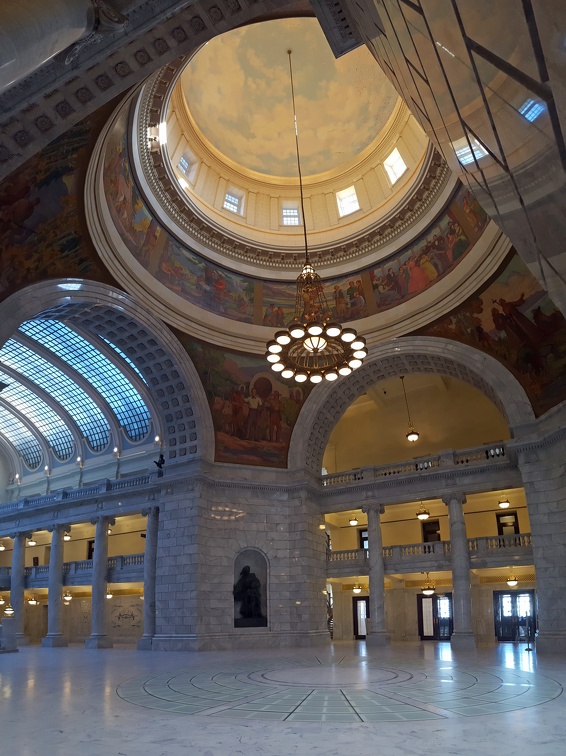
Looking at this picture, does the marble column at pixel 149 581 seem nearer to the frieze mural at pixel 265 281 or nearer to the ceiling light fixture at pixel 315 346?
the frieze mural at pixel 265 281

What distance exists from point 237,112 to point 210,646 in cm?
1843

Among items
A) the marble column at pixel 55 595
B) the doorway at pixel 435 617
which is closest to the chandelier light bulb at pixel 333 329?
the doorway at pixel 435 617

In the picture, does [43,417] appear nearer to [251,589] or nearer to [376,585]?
[251,589]

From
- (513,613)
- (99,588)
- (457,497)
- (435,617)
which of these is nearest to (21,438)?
(99,588)

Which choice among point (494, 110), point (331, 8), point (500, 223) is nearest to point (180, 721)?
point (500, 223)

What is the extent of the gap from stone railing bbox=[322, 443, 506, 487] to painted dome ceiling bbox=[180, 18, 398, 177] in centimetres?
1165

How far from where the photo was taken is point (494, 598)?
22.1m

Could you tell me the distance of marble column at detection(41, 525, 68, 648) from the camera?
2270cm

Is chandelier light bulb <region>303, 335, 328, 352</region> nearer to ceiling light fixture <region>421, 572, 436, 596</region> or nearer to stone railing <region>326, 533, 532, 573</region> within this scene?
stone railing <region>326, 533, 532, 573</region>

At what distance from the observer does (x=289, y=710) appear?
6953 millimetres

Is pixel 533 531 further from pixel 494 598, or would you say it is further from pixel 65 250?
pixel 65 250

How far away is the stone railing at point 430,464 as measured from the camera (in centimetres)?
1870

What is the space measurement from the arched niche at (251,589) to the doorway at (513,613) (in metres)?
9.07

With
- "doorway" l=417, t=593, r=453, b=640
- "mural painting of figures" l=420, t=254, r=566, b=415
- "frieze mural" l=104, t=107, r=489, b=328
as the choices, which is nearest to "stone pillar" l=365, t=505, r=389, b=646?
"doorway" l=417, t=593, r=453, b=640
